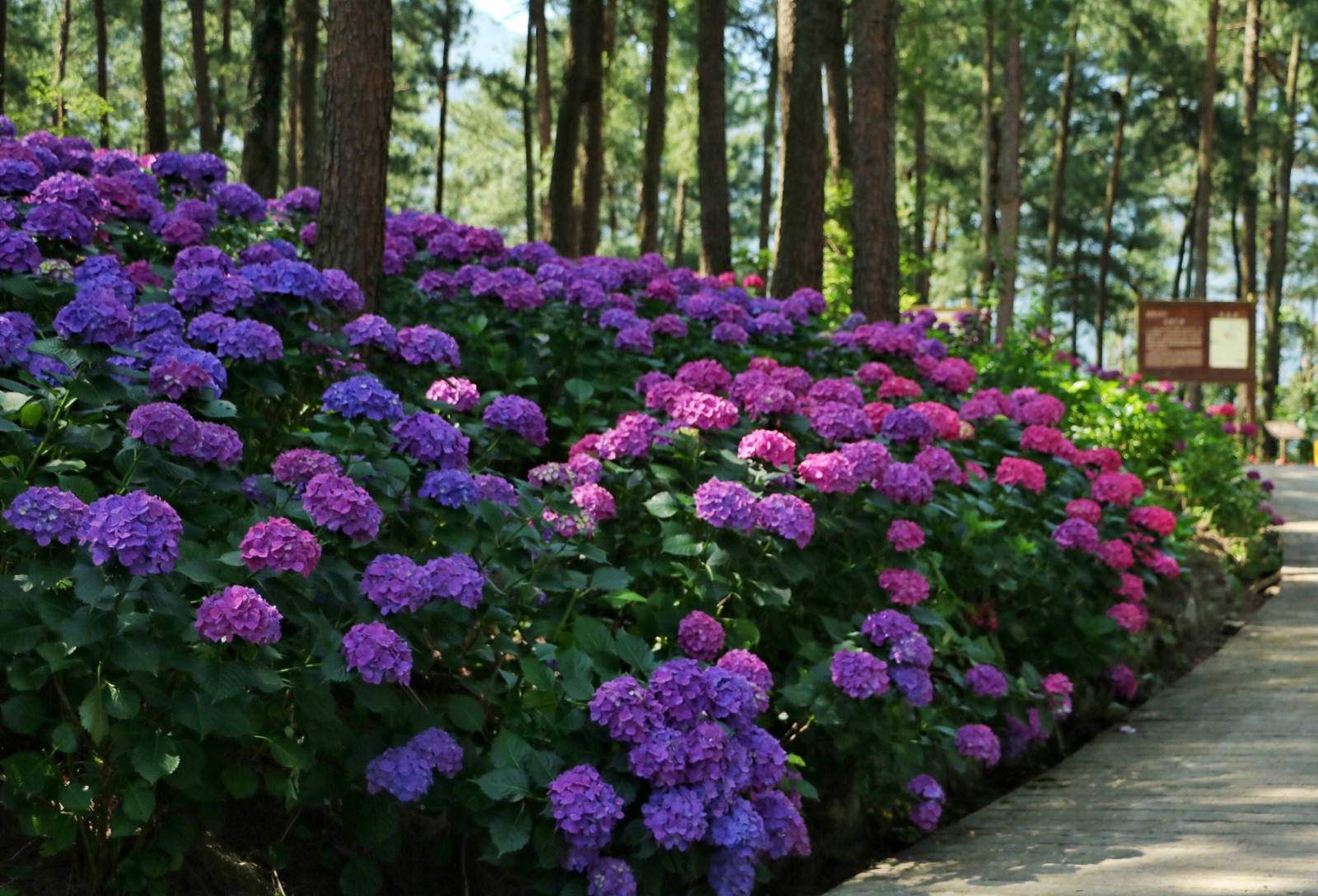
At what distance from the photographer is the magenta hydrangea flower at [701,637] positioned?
376 centimetres

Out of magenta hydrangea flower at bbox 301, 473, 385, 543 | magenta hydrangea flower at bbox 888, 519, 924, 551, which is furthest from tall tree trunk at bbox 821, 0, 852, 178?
magenta hydrangea flower at bbox 301, 473, 385, 543

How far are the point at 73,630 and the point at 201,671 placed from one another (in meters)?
0.27

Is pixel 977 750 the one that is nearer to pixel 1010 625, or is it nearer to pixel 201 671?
pixel 1010 625

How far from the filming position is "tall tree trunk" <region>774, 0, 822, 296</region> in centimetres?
1020

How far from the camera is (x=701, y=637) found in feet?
12.3

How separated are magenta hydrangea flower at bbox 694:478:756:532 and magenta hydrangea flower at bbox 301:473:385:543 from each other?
1.07 m

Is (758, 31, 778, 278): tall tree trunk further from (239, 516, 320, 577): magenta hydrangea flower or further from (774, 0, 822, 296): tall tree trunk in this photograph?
(239, 516, 320, 577): magenta hydrangea flower

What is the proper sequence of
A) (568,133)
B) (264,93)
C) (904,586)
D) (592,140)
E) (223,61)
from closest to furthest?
(904,586) → (264,93) → (568,133) → (592,140) → (223,61)

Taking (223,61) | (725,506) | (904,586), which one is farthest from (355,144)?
(223,61)

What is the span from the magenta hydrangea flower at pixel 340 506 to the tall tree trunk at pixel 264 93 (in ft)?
Result: 28.0

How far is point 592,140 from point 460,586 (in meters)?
11.5

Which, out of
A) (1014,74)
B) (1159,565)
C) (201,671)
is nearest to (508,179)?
(1014,74)

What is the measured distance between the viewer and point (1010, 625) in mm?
5363

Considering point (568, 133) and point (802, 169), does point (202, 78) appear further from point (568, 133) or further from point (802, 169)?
point (802, 169)
